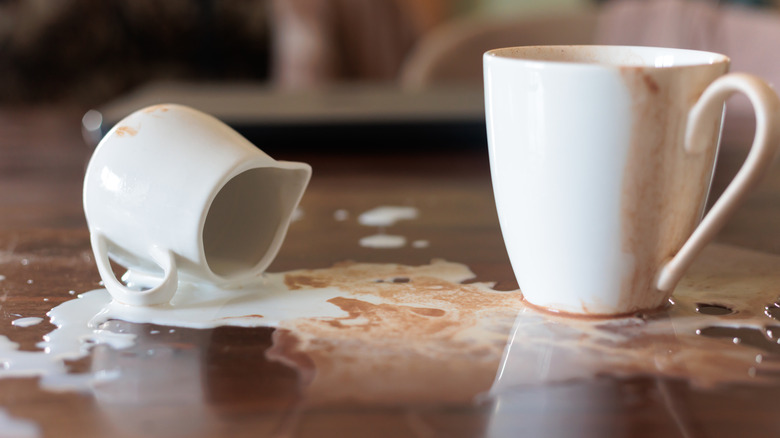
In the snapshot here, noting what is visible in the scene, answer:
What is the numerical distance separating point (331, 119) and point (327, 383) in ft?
2.05

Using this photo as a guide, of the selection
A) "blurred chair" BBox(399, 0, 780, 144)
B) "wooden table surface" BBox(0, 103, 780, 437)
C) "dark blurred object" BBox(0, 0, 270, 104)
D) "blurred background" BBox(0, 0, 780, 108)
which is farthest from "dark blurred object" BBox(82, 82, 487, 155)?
"dark blurred object" BBox(0, 0, 270, 104)

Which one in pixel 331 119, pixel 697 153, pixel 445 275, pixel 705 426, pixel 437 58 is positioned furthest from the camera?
pixel 437 58

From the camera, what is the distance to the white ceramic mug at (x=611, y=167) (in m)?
0.43

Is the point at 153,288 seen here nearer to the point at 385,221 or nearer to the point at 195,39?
the point at 385,221

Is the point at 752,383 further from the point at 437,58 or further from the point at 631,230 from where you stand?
the point at 437,58

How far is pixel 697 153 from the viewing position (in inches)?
17.8

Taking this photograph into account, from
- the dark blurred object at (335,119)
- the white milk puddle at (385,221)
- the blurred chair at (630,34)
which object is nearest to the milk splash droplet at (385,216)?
the white milk puddle at (385,221)

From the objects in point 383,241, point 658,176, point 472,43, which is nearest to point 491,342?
point 658,176

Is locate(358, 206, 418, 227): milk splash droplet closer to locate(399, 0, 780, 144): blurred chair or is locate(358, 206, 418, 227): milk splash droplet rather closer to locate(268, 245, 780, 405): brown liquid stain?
locate(268, 245, 780, 405): brown liquid stain

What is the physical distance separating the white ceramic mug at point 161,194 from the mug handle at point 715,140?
0.26 meters

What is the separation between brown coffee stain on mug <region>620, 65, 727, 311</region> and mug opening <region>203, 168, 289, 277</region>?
0.83 ft

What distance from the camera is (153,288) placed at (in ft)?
1.60

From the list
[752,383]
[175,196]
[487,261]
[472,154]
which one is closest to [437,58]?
[472,154]

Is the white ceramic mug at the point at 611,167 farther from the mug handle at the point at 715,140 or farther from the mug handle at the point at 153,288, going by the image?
the mug handle at the point at 153,288
